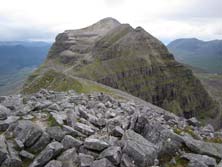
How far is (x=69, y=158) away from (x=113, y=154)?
107 inches

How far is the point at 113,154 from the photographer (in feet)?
72.3

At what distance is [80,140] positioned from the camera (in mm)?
24625

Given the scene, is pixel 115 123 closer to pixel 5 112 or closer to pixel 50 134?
pixel 50 134

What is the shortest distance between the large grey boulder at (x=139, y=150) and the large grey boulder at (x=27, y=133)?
586 centimetres

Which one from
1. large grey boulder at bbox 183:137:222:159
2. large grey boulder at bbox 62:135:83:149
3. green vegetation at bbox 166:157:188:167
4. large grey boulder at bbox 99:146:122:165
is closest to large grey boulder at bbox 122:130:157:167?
large grey boulder at bbox 99:146:122:165

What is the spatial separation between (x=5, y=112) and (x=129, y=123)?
10.1 meters

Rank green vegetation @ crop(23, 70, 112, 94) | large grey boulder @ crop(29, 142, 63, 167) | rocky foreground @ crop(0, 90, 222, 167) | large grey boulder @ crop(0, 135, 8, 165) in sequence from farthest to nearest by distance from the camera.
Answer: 1. green vegetation @ crop(23, 70, 112, 94)
2. large grey boulder @ crop(0, 135, 8, 165)
3. rocky foreground @ crop(0, 90, 222, 167)
4. large grey boulder @ crop(29, 142, 63, 167)

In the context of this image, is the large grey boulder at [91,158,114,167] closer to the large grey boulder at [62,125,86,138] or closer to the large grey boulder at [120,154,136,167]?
the large grey boulder at [120,154,136,167]

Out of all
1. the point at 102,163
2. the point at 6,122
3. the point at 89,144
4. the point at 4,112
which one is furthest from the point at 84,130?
the point at 4,112

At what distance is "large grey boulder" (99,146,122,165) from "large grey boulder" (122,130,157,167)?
0.57 m

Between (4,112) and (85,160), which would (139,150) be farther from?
(4,112)

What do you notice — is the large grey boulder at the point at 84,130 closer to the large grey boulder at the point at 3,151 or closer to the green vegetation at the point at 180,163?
the large grey boulder at the point at 3,151

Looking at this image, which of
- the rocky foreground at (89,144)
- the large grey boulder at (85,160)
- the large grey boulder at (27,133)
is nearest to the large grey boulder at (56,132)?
the rocky foreground at (89,144)

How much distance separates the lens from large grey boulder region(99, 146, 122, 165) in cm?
2191
